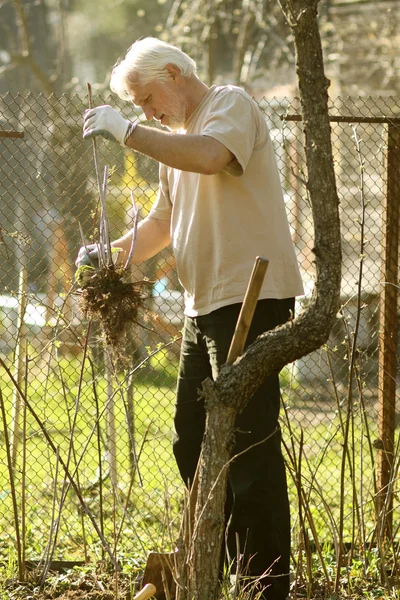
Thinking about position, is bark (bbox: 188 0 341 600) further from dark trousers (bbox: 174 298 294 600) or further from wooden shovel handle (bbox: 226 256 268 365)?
dark trousers (bbox: 174 298 294 600)

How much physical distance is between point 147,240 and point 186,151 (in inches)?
30.5

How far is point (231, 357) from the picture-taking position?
7.82ft

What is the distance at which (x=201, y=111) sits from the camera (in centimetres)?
291

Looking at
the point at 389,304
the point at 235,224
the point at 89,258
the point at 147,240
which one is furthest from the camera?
the point at 389,304

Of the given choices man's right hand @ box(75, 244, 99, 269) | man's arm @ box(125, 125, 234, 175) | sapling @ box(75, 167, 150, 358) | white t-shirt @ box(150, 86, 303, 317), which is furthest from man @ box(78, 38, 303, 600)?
man's right hand @ box(75, 244, 99, 269)

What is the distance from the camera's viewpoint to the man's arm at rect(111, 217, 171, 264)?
322 cm

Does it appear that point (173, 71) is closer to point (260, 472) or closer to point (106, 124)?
point (106, 124)

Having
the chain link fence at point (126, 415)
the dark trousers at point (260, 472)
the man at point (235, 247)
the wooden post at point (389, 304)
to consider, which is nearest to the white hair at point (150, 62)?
the man at point (235, 247)

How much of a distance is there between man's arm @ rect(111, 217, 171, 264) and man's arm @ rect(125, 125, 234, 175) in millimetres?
679

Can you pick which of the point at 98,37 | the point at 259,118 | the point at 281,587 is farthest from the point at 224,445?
the point at 98,37

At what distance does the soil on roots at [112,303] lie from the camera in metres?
2.95

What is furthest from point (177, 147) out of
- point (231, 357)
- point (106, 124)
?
point (231, 357)

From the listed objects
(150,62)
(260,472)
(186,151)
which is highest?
(150,62)

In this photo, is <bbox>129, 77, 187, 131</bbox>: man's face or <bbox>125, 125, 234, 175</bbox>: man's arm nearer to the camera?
<bbox>125, 125, 234, 175</bbox>: man's arm
